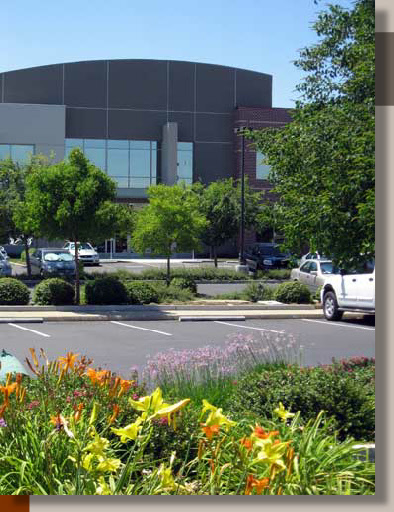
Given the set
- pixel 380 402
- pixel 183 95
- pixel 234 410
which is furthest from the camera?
pixel 183 95

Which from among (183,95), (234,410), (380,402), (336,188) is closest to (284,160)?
(336,188)

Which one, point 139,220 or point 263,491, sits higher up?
point 139,220

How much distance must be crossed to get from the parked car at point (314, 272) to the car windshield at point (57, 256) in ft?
36.5

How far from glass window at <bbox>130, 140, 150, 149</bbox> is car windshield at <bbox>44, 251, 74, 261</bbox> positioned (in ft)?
69.2

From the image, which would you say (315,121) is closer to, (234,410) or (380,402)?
(234,410)

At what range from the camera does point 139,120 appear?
54594mm

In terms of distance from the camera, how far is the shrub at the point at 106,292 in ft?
79.4

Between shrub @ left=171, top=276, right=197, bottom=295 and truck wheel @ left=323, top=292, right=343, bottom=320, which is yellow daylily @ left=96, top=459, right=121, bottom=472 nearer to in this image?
truck wheel @ left=323, top=292, right=343, bottom=320

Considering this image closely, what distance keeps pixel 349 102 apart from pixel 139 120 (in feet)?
152

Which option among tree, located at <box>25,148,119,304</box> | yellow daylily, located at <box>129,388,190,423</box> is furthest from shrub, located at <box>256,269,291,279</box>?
yellow daylily, located at <box>129,388,190,423</box>

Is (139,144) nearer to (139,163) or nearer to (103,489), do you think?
(139,163)

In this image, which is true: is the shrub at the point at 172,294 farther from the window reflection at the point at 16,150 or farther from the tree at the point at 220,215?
the window reflection at the point at 16,150

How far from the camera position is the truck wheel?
21.5 meters

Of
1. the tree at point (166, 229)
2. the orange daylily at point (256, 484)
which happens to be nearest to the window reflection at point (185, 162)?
the tree at point (166, 229)
